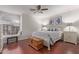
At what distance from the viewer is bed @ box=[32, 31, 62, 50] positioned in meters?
1.71

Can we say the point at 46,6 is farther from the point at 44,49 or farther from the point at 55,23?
the point at 44,49

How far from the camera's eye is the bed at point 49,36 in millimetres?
1714

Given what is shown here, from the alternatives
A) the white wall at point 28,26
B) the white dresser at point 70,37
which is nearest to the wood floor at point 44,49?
the white dresser at point 70,37

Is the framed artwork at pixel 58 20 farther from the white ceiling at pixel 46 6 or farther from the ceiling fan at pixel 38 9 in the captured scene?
the ceiling fan at pixel 38 9

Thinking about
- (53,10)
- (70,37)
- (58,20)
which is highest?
(53,10)

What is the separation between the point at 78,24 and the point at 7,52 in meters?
1.34

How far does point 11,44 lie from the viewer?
66.6 inches

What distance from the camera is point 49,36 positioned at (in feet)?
5.62

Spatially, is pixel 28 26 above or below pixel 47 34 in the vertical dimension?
above

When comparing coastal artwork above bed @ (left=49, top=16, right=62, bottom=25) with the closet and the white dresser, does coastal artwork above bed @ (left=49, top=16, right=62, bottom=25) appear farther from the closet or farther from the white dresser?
the closet

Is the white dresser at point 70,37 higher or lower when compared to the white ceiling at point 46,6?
lower

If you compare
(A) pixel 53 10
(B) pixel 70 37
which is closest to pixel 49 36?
(B) pixel 70 37
